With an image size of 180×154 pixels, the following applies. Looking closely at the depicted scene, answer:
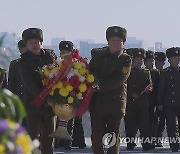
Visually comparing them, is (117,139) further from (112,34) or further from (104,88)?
(112,34)

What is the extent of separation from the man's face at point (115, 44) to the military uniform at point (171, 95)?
2678 mm

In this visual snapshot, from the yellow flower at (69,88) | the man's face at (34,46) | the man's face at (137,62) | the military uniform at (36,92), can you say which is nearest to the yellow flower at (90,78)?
the yellow flower at (69,88)

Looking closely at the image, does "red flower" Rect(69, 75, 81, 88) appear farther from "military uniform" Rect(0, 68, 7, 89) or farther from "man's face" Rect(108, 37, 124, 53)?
"military uniform" Rect(0, 68, 7, 89)

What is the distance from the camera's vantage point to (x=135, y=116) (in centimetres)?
973

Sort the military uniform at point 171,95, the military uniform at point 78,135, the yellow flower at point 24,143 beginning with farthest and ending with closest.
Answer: the military uniform at point 78,135
the military uniform at point 171,95
the yellow flower at point 24,143

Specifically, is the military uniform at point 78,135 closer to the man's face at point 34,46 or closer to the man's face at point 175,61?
the man's face at point 175,61

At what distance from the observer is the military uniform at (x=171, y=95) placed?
30.9 feet

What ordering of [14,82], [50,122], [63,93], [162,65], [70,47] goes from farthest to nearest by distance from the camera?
[162,65] < [70,47] < [14,82] < [50,122] < [63,93]

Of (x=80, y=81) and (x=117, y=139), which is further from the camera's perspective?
(x=117, y=139)

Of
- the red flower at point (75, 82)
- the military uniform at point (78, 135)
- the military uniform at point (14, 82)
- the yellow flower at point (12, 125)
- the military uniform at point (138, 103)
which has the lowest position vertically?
the military uniform at point (78, 135)

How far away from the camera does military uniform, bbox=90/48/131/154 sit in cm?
674

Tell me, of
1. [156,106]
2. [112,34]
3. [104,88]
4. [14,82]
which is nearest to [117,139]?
[104,88]

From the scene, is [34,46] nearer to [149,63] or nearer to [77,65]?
[77,65]

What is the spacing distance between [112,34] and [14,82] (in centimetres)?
230
